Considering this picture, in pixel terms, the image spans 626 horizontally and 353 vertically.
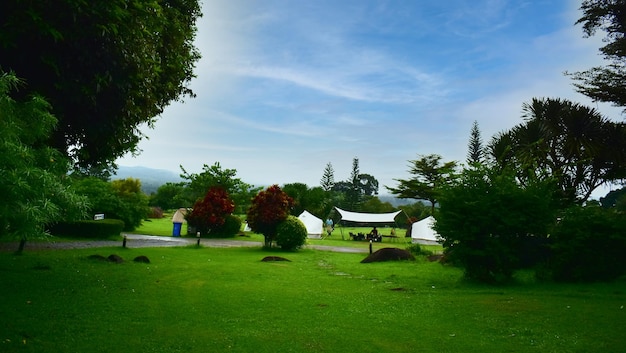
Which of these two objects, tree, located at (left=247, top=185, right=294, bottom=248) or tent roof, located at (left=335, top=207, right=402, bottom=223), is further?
tent roof, located at (left=335, top=207, right=402, bottom=223)

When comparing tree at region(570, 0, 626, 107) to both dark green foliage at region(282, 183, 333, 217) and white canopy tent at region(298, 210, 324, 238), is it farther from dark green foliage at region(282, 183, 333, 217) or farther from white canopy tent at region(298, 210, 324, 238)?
dark green foliage at region(282, 183, 333, 217)

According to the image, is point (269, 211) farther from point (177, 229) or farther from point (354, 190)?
point (354, 190)

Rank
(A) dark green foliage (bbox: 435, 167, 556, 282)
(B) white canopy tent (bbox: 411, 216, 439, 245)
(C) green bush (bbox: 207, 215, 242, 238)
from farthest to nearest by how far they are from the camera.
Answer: (B) white canopy tent (bbox: 411, 216, 439, 245) → (C) green bush (bbox: 207, 215, 242, 238) → (A) dark green foliage (bbox: 435, 167, 556, 282)

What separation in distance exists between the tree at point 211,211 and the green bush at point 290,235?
9.94m

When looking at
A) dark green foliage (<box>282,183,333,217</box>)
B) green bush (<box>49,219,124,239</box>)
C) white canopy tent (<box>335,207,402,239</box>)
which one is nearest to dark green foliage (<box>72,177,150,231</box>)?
green bush (<box>49,219,124,239</box>)

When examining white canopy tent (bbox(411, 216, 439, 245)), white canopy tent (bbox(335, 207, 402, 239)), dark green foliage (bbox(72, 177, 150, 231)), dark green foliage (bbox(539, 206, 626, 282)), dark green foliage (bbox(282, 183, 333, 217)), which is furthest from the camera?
dark green foliage (bbox(282, 183, 333, 217))

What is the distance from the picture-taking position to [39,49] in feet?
28.4

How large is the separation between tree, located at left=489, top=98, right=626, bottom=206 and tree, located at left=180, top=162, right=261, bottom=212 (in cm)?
2509

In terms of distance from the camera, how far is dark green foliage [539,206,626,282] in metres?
10.8

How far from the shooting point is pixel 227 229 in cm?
3206

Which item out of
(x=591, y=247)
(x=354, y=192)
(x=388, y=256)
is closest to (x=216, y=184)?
(x=388, y=256)

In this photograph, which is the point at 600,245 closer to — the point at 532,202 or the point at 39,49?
the point at 532,202

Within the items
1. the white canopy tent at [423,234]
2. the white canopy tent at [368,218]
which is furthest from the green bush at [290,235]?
the white canopy tent at [423,234]

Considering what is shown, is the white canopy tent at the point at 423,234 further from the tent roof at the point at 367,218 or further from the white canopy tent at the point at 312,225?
the white canopy tent at the point at 312,225
